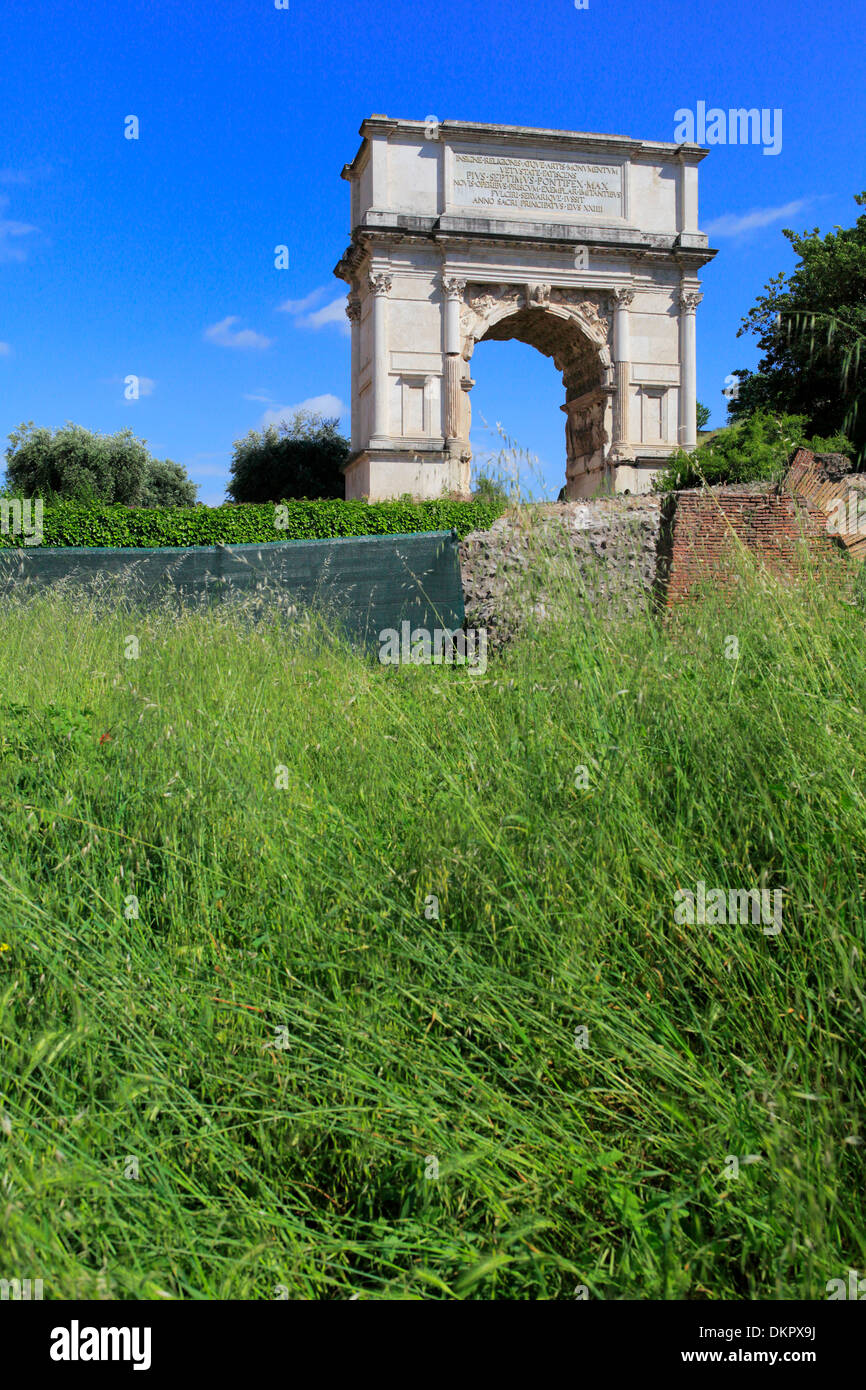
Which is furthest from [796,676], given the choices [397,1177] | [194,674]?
[194,674]

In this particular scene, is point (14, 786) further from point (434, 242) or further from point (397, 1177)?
point (434, 242)

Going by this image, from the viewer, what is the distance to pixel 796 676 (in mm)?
3234

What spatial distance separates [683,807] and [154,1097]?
174 cm

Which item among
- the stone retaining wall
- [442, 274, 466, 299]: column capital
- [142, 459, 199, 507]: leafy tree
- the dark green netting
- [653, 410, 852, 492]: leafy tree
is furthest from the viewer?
[142, 459, 199, 507]: leafy tree

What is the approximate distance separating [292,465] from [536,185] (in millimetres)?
19771
